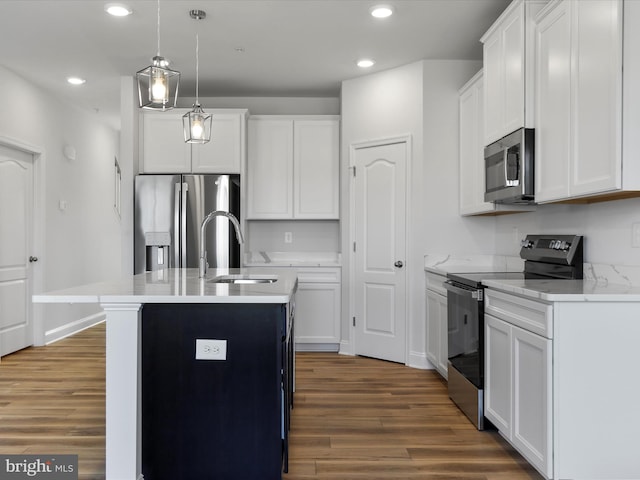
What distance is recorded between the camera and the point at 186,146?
16.6 feet

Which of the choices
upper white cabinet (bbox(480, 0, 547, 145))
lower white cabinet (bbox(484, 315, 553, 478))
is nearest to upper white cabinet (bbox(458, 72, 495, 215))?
upper white cabinet (bbox(480, 0, 547, 145))

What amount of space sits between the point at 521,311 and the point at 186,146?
369 cm

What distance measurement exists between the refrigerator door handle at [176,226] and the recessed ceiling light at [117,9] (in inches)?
63.1

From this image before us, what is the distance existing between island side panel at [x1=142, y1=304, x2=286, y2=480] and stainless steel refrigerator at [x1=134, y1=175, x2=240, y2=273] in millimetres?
2508

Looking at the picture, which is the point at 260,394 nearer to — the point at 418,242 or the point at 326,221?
the point at 418,242

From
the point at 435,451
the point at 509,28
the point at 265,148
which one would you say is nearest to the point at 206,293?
the point at 435,451

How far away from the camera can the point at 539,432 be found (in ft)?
7.22

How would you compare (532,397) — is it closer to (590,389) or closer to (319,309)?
(590,389)

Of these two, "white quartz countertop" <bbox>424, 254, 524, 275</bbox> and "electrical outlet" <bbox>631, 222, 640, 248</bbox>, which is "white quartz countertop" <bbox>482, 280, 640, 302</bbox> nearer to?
"electrical outlet" <bbox>631, 222, 640, 248</bbox>

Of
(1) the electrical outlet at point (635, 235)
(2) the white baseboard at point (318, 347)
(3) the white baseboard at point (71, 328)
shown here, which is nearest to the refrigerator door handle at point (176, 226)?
(2) the white baseboard at point (318, 347)

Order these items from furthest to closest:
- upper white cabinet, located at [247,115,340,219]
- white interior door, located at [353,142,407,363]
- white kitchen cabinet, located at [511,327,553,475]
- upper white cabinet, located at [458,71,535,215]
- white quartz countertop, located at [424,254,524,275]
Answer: upper white cabinet, located at [247,115,340,219], white interior door, located at [353,142,407,363], white quartz countertop, located at [424,254,524,275], upper white cabinet, located at [458,71,535,215], white kitchen cabinet, located at [511,327,553,475]

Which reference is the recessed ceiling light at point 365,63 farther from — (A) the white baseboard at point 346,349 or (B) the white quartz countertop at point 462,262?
(A) the white baseboard at point 346,349

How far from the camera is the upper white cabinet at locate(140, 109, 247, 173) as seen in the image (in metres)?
5.05

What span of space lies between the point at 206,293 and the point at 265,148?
335cm
